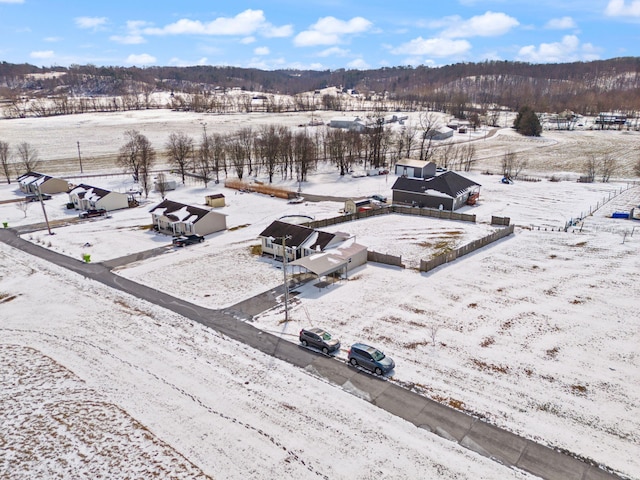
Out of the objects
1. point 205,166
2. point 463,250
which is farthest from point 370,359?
point 205,166

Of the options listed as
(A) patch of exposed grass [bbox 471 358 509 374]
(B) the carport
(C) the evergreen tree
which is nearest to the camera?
(A) patch of exposed grass [bbox 471 358 509 374]

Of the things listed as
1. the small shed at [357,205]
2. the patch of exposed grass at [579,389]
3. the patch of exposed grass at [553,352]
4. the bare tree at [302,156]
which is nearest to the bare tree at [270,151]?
the bare tree at [302,156]

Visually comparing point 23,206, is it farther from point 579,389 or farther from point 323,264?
point 579,389

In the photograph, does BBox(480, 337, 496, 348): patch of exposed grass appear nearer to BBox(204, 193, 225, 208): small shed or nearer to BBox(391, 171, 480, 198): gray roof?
BBox(391, 171, 480, 198): gray roof

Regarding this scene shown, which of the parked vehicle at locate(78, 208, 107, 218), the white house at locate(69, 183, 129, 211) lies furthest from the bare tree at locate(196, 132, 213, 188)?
the parked vehicle at locate(78, 208, 107, 218)

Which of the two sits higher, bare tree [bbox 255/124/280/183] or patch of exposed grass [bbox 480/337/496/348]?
bare tree [bbox 255/124/280/183]

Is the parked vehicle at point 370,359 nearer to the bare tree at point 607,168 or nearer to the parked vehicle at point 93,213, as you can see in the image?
the parked vehicle at point 93,213
